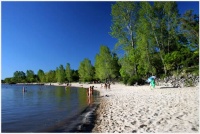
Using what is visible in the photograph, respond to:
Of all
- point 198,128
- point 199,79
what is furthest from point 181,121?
point 199,79

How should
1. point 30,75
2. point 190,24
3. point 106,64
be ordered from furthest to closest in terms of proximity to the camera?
1. point 30,75
2. point 106,64
3. point 190,24

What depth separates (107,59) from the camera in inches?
2889

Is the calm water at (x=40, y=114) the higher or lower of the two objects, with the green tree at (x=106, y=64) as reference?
lower

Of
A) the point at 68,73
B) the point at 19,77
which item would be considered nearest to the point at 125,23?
the point at 68,73

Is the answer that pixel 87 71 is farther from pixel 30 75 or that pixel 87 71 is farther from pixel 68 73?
pixel 30 75

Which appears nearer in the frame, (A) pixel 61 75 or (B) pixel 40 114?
(B) pixel 40 114

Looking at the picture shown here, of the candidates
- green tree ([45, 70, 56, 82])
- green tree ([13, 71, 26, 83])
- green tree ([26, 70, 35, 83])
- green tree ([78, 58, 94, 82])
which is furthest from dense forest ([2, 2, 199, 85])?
green tree ([13, 71, 26, 83])

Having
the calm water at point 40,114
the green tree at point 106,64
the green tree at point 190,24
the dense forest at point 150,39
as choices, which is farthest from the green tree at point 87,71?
the calm water at point 40,114

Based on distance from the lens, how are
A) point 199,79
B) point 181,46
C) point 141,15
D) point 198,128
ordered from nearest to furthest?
1. point 198,128
2. point 199,79
3. point 141,15
4. point 181,46

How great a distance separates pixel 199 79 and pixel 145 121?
21.7m

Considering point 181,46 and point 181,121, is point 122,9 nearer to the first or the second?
point 181,46

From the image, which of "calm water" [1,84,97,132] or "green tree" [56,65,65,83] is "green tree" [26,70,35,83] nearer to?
"green tree" [56,65,65,83]

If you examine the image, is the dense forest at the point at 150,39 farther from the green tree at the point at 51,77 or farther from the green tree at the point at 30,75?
the green tree at the point at 30,75

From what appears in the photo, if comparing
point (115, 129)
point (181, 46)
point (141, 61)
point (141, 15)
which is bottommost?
point (115, 129)
